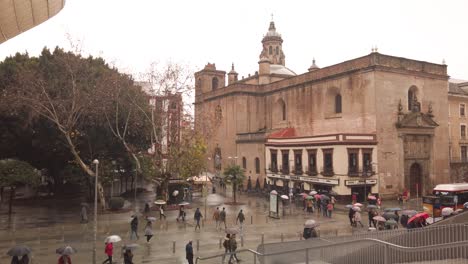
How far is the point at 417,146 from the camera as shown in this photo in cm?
4009


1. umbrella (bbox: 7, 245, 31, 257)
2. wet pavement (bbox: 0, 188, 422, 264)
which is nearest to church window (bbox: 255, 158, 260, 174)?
wet pavement (bbox: 0, 188, 422, 264)

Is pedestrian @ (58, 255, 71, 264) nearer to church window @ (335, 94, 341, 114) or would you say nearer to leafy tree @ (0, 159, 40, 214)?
leafy tree @ (0, 159, 40, 214)

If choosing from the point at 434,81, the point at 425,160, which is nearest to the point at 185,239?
the point at 425,160

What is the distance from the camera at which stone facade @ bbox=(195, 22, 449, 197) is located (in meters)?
35.9

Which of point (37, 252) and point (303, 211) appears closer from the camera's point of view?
point (37, 252)

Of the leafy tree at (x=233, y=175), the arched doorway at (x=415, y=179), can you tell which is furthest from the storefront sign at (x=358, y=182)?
the leafy tree at (x=233, y=175)

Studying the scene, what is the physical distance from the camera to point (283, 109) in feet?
176

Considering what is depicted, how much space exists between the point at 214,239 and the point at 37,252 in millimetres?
8770

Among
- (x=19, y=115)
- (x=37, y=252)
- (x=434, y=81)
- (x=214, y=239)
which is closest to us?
(x=37, y=252)

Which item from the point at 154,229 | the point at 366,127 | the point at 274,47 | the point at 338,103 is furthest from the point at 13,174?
the point at 274,47

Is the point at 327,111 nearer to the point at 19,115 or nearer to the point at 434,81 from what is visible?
the point at 434,81

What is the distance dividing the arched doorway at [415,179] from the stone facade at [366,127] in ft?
0.30

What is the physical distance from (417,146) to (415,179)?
333 centimetres

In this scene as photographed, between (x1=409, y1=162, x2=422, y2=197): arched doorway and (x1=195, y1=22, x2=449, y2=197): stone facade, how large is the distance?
92mm
